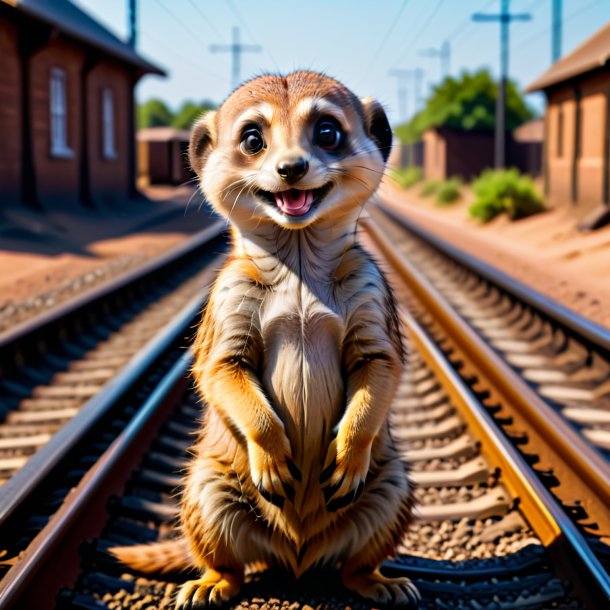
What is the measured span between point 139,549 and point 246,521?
1.78ft

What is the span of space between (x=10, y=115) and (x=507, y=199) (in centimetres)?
1285

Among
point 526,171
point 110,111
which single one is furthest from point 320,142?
point 526,171

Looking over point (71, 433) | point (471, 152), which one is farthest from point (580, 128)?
point (471, 152)

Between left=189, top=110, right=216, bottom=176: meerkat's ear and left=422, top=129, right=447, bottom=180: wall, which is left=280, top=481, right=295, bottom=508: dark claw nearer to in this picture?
left=189, top=110, right=216, bottom=176: meerkat's ear

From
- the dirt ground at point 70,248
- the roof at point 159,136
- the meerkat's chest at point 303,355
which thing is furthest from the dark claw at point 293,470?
the roof at point 159,136

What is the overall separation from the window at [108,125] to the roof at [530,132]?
2641cm

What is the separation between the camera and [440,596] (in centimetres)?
306

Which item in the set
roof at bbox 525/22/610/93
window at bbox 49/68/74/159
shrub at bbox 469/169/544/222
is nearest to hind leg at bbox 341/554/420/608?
roof at bbox 525/22/610/93

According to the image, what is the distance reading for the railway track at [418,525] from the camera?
2.97 m

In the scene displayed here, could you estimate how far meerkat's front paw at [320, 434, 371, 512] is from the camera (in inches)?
102

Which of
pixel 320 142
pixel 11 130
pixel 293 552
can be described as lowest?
pixel 293 552

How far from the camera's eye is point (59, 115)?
21094mm

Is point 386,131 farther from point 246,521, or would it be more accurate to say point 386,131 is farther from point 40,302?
point 40,302

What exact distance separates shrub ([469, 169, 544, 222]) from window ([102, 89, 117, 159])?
1057 cm
